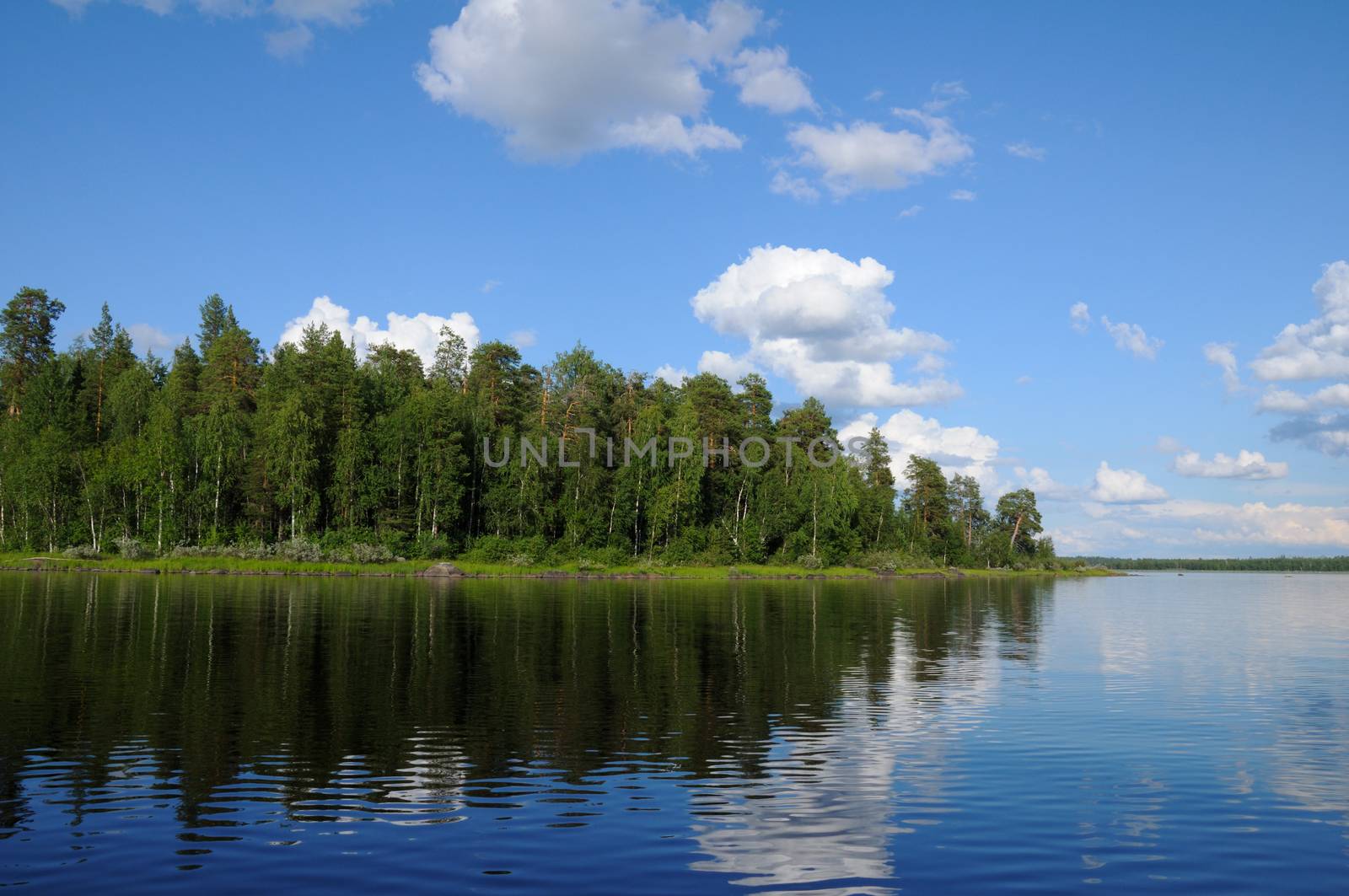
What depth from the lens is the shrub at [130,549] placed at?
3585 inches

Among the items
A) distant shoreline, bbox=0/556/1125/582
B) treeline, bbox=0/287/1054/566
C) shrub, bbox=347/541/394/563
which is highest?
treeline, bbox=0/287/1054/566

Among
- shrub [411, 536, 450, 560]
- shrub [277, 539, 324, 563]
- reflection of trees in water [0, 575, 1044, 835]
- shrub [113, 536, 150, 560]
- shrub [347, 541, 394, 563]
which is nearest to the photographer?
reflection of trees in water [0, 575, 1044, 835]

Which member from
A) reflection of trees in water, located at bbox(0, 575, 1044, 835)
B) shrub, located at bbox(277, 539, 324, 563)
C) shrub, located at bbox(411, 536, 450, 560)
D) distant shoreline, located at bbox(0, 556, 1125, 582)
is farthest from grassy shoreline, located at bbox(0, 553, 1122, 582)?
reflection of trees in water, located at bbox(0, 575, 1044, 835)

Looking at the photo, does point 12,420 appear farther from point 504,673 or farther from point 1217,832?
point 1217,832

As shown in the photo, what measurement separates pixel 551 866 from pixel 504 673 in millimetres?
17541

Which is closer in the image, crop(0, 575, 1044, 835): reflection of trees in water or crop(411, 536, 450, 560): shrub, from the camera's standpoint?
crop(0, 575, 1044, 835): reflection of trees in water

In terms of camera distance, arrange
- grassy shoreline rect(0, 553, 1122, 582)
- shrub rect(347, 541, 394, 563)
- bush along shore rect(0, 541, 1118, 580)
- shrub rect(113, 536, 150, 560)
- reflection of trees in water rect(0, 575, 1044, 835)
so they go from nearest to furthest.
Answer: reflection of trees in water rect(0, 575, 1044, 835) < grassy shoreline rect(0, 553, 1122, 582) < bush along shore rect(0, 541, 1118, 580) < shrub rect(113, 536, 150, 560) < shrub rect(347, 541, 394, 563)

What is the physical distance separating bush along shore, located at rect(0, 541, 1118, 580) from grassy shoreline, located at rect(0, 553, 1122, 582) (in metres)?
0.09

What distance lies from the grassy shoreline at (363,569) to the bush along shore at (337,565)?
0.28ft

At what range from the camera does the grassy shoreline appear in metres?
87.6

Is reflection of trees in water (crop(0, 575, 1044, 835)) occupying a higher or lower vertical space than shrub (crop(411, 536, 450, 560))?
lower

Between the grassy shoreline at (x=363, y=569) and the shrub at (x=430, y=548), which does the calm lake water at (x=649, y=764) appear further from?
the shrub at (x=430, y=548)

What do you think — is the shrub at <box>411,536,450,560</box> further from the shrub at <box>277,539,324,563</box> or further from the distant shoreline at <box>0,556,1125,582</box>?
the shrub at <box>277,539,324,563</box>

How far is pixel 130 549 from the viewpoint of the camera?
91.1 meters
